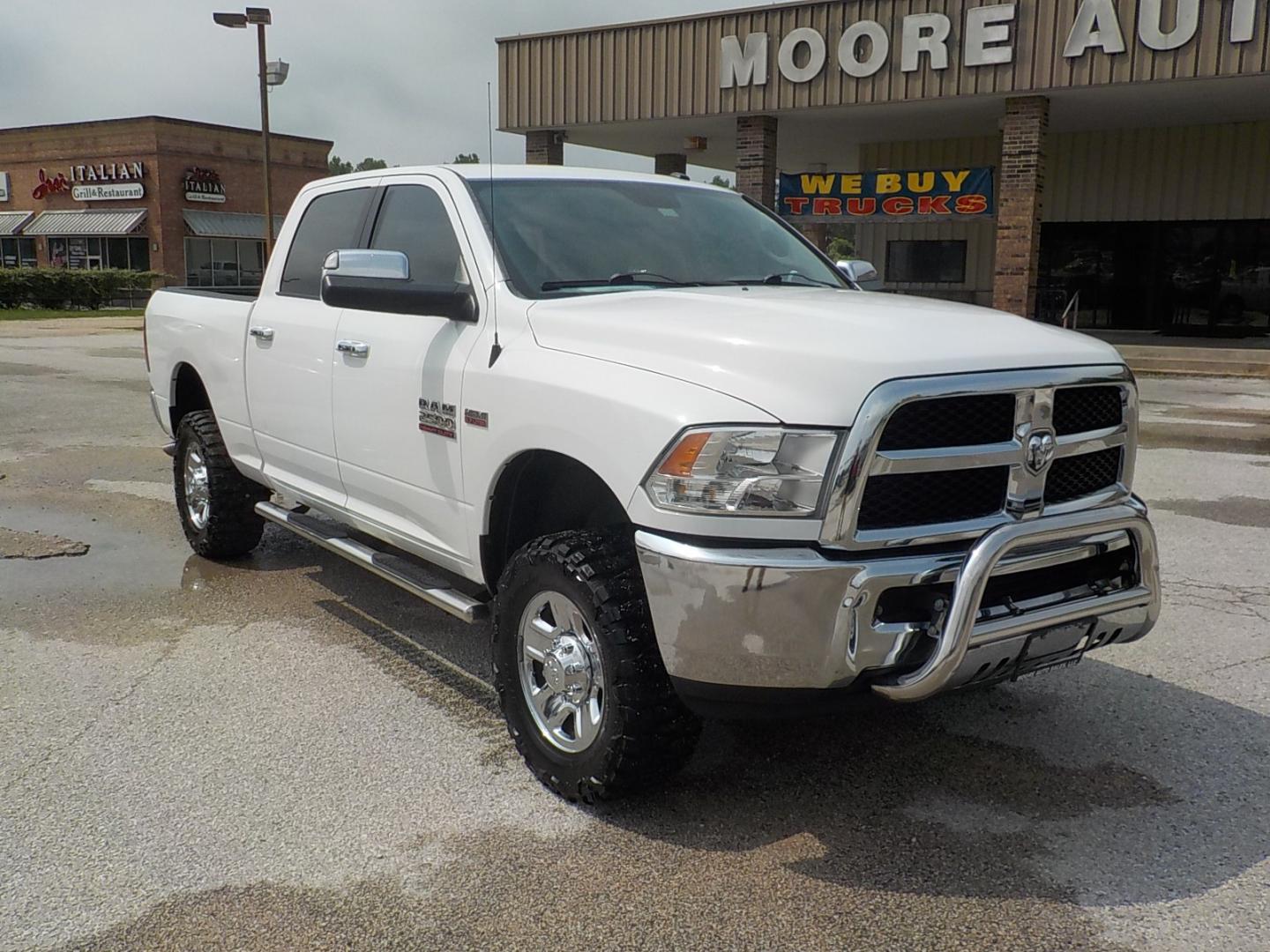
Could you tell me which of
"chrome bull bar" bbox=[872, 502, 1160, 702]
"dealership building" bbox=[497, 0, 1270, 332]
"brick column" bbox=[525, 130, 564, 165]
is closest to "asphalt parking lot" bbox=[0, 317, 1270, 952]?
"chrome bull bar" bbox=[872, 502, 1160, 702]

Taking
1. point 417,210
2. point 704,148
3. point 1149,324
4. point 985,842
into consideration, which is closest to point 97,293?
point 704,148

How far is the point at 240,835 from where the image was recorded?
347 cm

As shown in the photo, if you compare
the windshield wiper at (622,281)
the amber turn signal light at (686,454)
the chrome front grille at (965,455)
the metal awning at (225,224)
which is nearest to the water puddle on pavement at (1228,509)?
the chrome front grille at (965,455)

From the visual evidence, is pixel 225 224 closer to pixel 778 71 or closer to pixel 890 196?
pixel 778 71

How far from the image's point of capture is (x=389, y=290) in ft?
13.4

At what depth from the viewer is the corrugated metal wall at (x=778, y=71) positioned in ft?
55.6

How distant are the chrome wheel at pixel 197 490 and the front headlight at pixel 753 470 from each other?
4.05 metres

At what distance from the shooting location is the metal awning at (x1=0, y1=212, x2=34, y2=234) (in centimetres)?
4956

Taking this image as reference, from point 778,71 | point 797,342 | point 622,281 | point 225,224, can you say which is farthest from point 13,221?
point 797,342

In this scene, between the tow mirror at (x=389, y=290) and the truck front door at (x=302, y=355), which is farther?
the truck front door at (x=302, y=355)

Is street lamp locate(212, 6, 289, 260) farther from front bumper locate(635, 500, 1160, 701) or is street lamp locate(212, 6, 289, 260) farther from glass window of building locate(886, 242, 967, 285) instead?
front bumper locate(635, 500, 1160, 701)

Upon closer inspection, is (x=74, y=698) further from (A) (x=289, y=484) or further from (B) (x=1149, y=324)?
(B) (x=1149, y=324)

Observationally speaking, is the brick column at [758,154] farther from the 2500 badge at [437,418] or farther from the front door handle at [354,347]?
the 2500 badge at [437,418]

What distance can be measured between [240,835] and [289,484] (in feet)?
7.64
